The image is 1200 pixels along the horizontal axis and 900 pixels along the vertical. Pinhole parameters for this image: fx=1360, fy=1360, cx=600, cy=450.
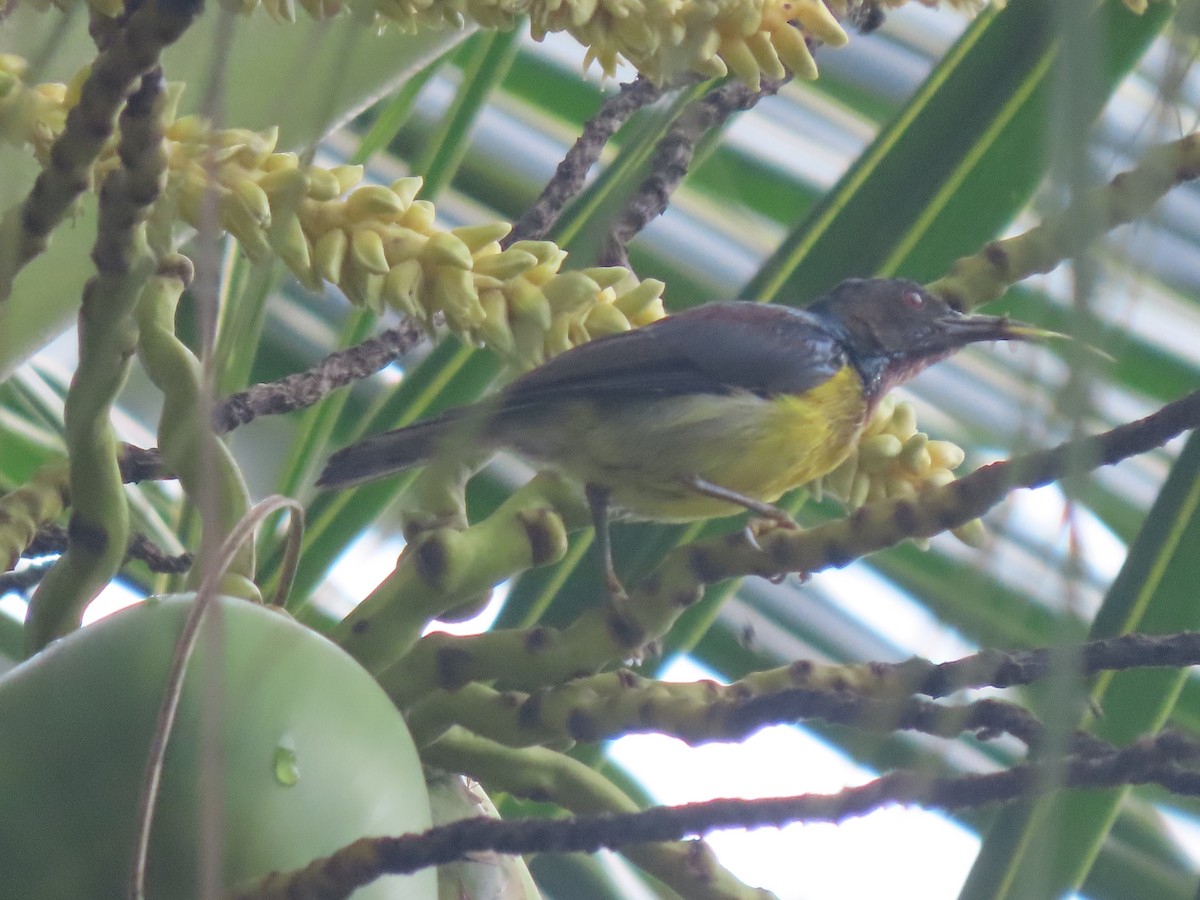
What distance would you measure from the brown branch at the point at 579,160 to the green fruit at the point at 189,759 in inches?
16.7

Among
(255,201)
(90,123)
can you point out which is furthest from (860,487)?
(90,123)

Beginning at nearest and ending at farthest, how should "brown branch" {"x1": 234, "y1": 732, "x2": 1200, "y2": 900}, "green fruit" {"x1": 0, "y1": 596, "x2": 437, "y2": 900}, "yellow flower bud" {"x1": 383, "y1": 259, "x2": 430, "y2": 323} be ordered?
"brown branch" {"x1": 234, "y1": 732, "x2": 1200, "y2": 900} → "green fruit" {"x1": 0, "y1": 596, "x2": 437, "y2": 900} → "yellow flower bud" {"x1": 383, "y1": 259, "x2": 430, "y2": 323}

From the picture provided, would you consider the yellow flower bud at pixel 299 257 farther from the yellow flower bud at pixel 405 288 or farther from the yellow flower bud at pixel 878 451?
the yellow flower bud at pixel 878 451

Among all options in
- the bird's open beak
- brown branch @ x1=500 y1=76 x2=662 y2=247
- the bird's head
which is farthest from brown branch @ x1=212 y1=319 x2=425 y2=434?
the bird's head

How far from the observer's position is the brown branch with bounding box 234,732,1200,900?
1.04 ft

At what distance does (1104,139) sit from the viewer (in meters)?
0.18

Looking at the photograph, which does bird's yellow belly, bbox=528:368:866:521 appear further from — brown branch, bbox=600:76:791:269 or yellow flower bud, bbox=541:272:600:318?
yellow flower bud, bbox=541:272:600:318

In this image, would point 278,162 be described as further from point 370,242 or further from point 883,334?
point 883,334

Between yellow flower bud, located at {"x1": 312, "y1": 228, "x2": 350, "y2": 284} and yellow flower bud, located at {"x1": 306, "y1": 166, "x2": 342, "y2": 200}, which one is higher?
yellow flower bud, located at {"x1": 306, "y1": 166, "x2": 342, "y2": 200}

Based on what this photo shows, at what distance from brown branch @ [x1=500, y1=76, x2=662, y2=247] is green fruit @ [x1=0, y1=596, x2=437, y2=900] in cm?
42

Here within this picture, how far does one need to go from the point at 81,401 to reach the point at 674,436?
975mm

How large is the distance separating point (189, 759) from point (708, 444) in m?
0.95

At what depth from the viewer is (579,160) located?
92 cm

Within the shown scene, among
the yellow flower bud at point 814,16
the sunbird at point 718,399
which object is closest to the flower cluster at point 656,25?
the yellow flower bud at point 814,16
